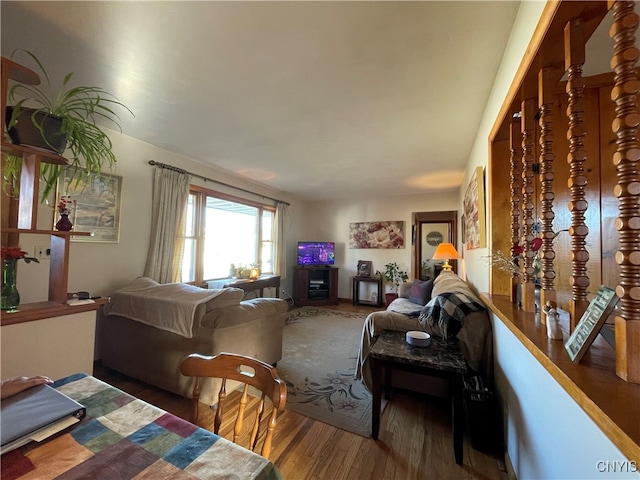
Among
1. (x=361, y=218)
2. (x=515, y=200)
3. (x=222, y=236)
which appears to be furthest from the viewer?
(x=361, y=218)

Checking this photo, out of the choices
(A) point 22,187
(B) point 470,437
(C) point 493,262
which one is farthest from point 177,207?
(B) point 470,437

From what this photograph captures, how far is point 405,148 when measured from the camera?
297 centimetres

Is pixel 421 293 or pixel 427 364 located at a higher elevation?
pixel 421 293

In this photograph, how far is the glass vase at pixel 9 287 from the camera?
1.34 metres

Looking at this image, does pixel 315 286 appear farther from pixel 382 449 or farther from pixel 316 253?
pixel 382 449

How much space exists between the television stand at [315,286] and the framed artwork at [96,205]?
3.41 m

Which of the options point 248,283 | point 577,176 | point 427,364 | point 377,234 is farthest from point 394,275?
point 577,176

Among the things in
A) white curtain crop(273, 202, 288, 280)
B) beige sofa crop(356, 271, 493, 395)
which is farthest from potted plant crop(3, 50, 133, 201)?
white curtain crop(273, 202, 288, 280)

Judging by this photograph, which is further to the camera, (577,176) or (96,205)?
(96,205)

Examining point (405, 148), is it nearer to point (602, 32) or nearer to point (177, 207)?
point (602, 32)

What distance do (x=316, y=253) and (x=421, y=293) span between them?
2706 mm

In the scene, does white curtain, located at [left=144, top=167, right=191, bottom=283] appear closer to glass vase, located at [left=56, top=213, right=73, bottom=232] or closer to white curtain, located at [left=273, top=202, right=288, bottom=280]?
glass vase, located at [left=56, top=213, right=73, bottom=232]

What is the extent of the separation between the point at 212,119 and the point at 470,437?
125 inches

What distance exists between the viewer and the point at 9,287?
136cm
